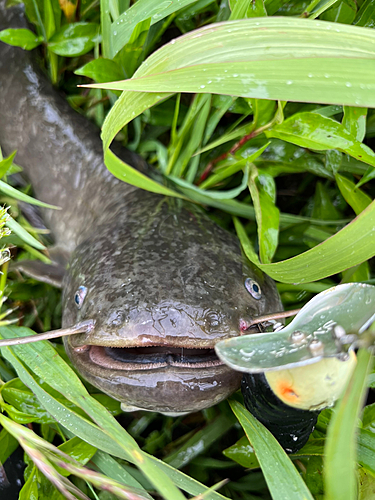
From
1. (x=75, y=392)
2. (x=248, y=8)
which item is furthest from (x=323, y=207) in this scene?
(x=75, y=392)

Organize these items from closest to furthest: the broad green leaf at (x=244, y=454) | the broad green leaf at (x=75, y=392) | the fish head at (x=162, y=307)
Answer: the broad green leaf at (x=75, y=392)
the fish head at (x=162, y=307)
the broad green leaf at (x=244, y=454)

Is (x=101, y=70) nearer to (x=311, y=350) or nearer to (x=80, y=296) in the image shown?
(x=80, y=296)

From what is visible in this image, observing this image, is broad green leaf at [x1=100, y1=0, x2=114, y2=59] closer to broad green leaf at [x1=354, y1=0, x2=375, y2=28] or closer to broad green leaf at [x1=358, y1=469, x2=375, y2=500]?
broad green leaf at [x1=354, y1=0, x2=375, y2=28]

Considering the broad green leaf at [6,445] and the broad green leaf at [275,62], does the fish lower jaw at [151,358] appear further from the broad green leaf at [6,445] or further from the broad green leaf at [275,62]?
the broad green leaf at [275,62]

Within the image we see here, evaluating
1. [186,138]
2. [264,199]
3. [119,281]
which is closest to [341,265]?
[264,199]

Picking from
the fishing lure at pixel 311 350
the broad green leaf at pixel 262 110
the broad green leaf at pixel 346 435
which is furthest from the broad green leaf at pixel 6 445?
the broad green leaf at pixel 262 110

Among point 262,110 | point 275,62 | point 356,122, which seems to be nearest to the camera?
point 275,62
